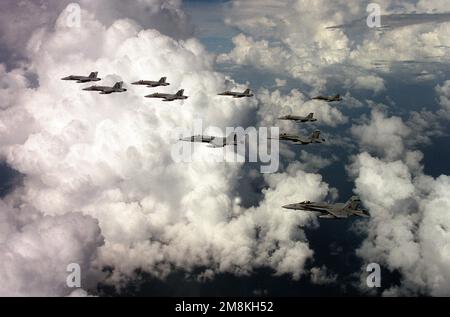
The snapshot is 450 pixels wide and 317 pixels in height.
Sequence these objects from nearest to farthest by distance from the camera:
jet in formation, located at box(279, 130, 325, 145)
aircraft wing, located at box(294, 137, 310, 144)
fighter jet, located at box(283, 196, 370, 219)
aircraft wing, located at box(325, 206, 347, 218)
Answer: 1. aircraft wing, located at box(325, 206, 347, 218)
2. fighter jet, located at box(283, 196, 370, 219)
3. aircraft wing, located at box(294, 137, 310, 144)
4. jet in formation, located at box(279, 130, 325, 145)

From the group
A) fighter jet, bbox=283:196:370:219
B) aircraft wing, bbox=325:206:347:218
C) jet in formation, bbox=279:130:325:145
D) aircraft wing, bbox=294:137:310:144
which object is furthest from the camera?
jet in formation, bbox=279:130:325:145

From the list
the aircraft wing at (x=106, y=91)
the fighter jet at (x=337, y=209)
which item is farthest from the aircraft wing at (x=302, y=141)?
the aircraft wing at (x=106, y=91)

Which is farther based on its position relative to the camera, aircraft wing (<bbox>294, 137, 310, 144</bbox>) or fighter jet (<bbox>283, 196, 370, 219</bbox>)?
aircraft wing (<bbox>294, 137, 310, 144</bbox>)

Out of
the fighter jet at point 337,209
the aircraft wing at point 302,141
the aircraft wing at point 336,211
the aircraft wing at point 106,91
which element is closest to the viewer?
the aircraft wing at point 336,211

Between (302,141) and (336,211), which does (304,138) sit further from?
(336,211)

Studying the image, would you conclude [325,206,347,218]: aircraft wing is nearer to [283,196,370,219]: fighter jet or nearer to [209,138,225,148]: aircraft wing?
[283,196,370,219]: fighter jet

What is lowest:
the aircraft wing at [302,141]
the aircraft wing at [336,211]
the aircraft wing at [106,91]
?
the aircraft wing at [336,211]

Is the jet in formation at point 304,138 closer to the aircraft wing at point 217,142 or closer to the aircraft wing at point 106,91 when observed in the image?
the aircraft wing at point 217,142

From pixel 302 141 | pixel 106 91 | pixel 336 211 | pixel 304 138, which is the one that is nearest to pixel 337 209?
pixel 336 211

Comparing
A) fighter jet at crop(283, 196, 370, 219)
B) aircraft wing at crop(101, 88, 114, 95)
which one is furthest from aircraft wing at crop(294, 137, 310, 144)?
aircraft wing at crop(101, 88, 114, 95)
